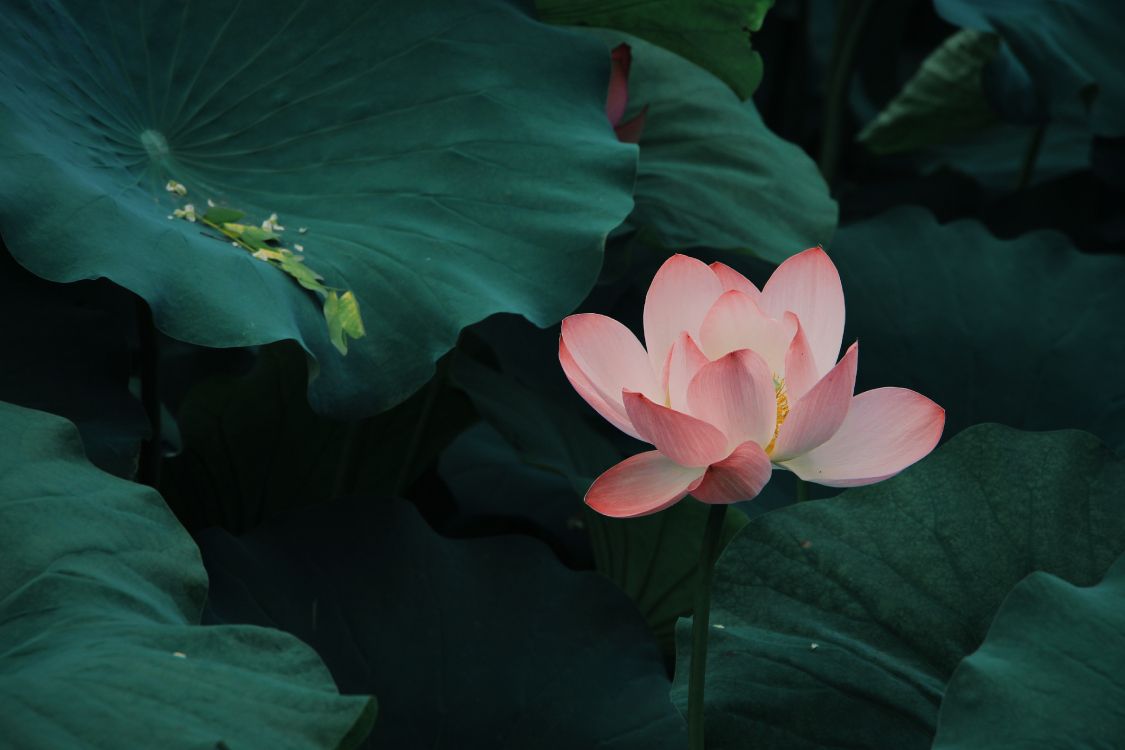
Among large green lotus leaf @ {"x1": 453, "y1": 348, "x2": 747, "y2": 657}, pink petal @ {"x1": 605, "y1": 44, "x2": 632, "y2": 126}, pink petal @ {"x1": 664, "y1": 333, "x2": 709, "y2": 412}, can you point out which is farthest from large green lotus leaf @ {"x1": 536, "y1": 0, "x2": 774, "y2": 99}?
pink petal @ {"x1": 664, "y1": 333, "x2": 709, "y2": 412}

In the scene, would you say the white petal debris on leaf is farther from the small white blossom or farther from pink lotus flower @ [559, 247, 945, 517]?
pink lotus flower @ [559, 247, 945, 517]

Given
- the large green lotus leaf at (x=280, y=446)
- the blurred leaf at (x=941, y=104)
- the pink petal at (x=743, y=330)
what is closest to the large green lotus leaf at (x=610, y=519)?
the large green lotus leaf at (x=280, y=446)

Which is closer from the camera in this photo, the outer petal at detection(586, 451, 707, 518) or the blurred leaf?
the outer petal at detection(586, 451, 707, 518)

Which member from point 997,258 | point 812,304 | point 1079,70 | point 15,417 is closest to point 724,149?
point 997,258

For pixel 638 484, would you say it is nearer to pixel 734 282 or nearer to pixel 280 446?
pixel 734 282

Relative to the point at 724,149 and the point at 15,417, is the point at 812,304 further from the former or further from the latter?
the point at 724,149

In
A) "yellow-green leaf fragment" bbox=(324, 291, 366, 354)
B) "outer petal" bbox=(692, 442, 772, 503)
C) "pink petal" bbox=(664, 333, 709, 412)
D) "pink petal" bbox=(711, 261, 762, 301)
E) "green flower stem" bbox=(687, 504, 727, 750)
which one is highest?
"yellow-green leaf fragment" bbox=(324, 291, 366, 354)

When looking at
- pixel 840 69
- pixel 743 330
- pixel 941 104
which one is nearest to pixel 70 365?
pixel 743 330
